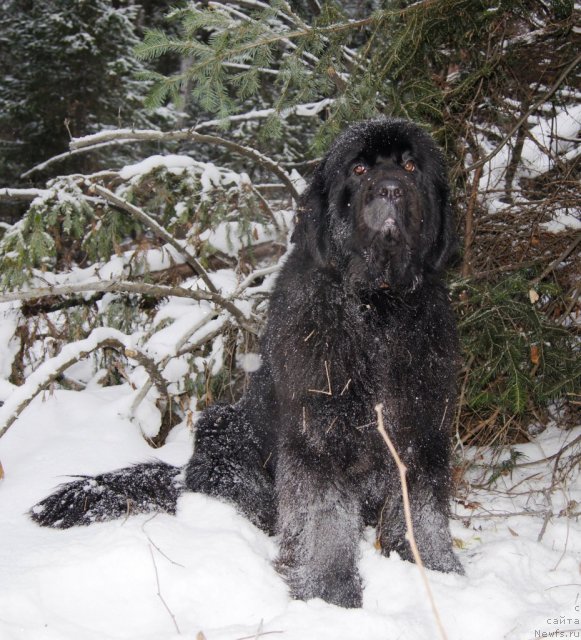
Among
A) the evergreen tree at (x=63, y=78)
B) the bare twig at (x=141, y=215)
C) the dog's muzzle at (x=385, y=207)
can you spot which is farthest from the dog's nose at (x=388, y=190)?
the evergreen tree at (x=63, y=78)

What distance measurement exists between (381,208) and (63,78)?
10.0 m

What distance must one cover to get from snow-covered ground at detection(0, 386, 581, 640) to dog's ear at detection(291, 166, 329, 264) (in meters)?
1.45

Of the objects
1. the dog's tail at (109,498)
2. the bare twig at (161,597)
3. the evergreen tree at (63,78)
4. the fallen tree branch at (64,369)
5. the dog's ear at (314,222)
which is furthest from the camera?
the evergreen tree at (63,78)

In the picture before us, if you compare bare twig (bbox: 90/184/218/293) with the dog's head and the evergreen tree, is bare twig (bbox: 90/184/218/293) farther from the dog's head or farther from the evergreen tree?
the evergreen tree

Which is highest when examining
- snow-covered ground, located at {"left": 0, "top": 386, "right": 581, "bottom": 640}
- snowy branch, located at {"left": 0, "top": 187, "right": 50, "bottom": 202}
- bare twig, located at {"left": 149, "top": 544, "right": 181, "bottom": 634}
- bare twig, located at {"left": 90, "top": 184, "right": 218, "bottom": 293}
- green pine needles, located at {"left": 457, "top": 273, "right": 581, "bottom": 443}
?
snowy branch, located at {"left": 0, "top": 187, "right": 50, "bottom": 202}

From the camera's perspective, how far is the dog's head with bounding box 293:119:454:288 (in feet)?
9.00

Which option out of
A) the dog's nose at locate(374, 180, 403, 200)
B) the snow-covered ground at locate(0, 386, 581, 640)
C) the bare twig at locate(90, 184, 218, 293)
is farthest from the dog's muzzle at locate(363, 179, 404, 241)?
the bare twig at locate(90, 184, 218, 293)

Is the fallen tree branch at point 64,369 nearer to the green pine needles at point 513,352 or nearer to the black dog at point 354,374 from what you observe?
the black dog at point 354,374

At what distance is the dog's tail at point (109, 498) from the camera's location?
2.80 metres

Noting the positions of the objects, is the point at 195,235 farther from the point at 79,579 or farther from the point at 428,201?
the point at 79,579

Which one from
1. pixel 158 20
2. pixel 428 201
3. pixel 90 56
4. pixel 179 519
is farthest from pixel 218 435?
pixel 158 20

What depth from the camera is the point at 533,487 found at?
3.90 meters

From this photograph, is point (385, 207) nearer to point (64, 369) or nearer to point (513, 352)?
point (513, 352)

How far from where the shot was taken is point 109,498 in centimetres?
291
